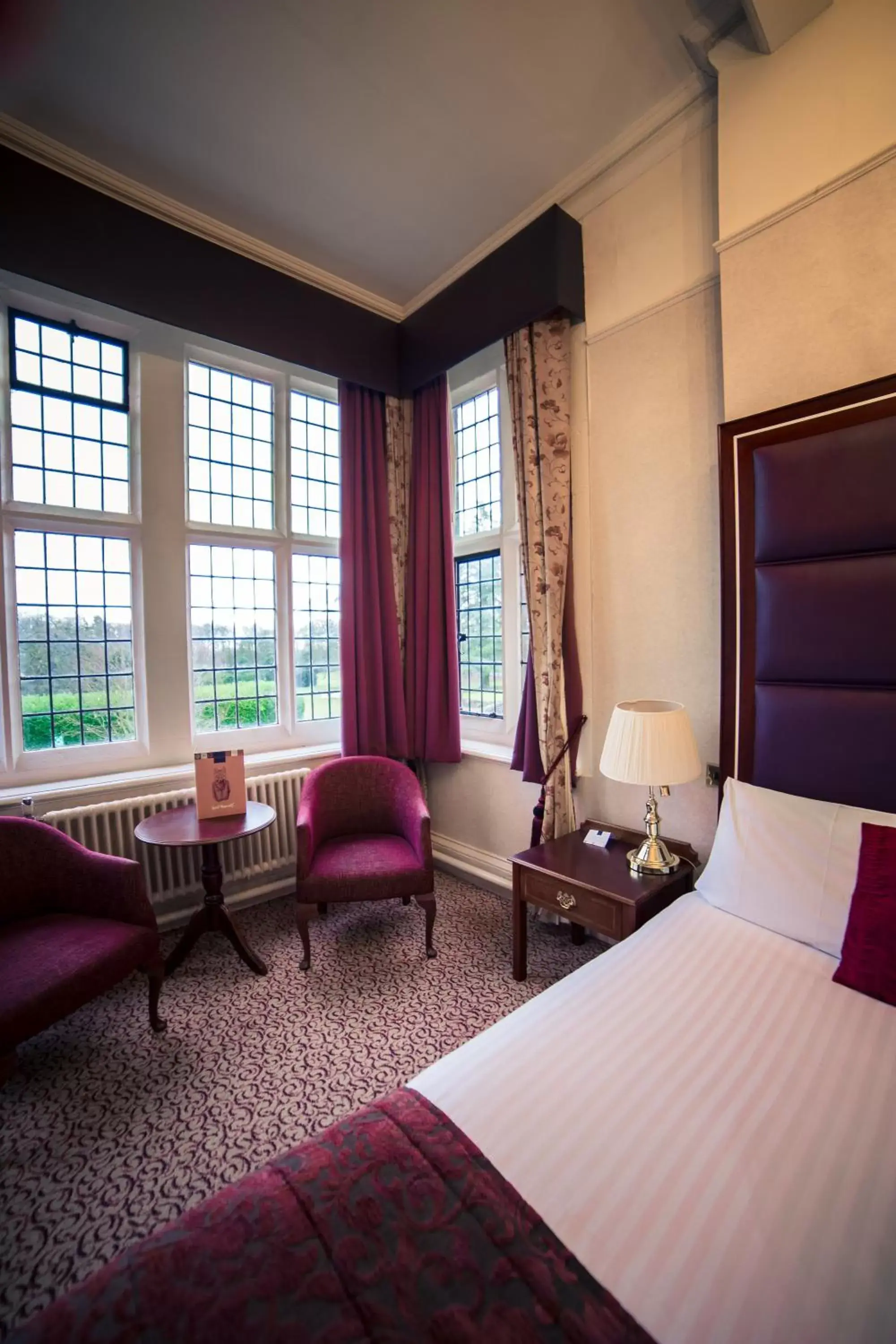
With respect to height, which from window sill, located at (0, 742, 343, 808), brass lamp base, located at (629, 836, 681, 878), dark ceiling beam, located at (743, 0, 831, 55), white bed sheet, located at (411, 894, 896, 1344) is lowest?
white bed sheet, located at (411, 894, 896, 1344)

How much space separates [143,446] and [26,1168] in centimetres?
292

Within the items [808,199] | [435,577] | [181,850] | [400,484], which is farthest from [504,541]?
[181,850]

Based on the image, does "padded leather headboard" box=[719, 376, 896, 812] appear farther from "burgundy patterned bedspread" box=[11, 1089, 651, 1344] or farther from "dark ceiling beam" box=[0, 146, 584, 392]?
"burgundy patterned bedspread" box=[11, 1089, 651, 1344]

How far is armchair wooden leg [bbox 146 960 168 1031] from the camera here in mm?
2014

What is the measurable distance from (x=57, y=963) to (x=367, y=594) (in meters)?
2.24

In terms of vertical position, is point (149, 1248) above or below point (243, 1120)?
above

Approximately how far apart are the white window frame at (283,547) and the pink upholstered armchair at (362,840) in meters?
0.47

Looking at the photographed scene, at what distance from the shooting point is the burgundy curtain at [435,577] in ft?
10.8

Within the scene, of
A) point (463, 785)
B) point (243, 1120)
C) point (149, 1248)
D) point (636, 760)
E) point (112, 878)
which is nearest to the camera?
point (149, 1248)

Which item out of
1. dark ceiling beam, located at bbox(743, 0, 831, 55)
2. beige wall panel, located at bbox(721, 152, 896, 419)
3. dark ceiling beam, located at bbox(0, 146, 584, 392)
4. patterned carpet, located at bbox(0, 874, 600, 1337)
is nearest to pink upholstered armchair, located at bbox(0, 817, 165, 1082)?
patterned carpet, located at bbox(0, 874, 600, 1337)

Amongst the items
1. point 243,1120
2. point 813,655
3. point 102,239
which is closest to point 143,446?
point 102,239

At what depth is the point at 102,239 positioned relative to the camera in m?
2.38

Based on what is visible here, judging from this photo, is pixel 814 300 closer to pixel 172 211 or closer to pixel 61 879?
pixel 172 211

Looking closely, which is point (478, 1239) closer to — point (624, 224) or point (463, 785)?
point (463, 785)
